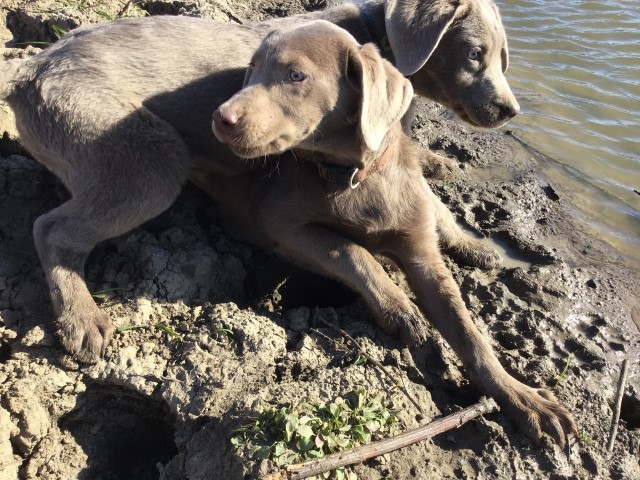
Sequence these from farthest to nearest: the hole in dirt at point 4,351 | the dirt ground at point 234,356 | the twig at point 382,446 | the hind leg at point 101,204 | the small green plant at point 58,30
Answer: the small green plant at point 58,30
the hind leg at point 101,204
the hole in dirt at point 4,351
the dirt ground at point 234,356
the twig at point 382,446

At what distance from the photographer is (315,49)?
10.00 ft

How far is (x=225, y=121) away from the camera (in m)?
2.72

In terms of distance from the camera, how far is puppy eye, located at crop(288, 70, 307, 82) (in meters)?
2.99

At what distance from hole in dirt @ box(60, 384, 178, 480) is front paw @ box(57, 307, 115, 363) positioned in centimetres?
16

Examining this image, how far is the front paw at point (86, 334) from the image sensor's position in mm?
2850

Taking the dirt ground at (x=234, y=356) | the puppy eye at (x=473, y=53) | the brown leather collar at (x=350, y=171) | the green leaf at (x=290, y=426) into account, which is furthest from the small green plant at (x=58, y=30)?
the green leaf at (x=290, y=426)

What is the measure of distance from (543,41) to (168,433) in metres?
6.57

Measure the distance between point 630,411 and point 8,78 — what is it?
3.60 meters

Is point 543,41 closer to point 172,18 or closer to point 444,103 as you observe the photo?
point 444,103

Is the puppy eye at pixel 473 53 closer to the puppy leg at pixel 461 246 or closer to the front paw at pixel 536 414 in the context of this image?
the puppy leg at pixel 461 246

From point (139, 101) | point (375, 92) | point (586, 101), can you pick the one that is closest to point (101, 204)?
point (139, 101)

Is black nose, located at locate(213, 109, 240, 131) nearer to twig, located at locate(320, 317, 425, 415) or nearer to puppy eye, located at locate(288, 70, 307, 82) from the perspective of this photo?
puppy eye, located at locate(288, 70, 307, 82)

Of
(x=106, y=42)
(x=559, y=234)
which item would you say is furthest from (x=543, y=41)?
(x=106, y=42)

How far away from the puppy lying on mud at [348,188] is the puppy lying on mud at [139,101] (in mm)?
432
